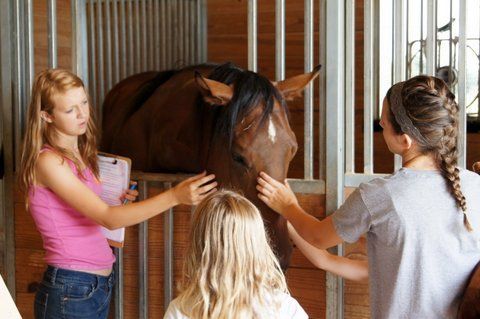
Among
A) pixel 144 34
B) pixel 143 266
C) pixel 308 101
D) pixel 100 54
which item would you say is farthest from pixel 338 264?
pixel 144 34

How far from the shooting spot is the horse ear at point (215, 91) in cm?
167

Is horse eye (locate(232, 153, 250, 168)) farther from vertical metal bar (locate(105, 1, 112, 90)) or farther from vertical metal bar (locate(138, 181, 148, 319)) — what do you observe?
vertical metal bar (locate(105, 1, 112, 90))

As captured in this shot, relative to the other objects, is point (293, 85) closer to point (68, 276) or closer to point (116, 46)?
point (68, 276)

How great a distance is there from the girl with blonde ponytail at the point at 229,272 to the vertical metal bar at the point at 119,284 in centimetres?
98

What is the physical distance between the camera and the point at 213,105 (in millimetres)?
1809

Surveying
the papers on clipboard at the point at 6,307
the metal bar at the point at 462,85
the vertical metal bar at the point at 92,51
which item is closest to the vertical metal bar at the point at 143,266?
the metal bar at the point at 462,85

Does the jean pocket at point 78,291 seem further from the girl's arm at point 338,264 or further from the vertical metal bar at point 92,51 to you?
the vertical metal bar at point 92,51

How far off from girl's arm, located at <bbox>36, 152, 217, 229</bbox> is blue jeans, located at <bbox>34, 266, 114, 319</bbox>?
0.58 feet

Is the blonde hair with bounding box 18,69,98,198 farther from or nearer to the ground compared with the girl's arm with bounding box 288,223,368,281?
farther from the ground

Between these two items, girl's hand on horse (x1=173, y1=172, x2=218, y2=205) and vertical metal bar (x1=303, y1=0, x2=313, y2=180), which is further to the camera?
vertical metal bar (x1=303, y1=0, x2=313, y2=180)

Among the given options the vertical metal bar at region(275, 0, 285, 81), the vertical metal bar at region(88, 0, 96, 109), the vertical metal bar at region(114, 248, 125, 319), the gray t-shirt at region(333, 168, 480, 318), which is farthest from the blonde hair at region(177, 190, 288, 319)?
the vertical metal bar at region(88, 0, 96, 109)

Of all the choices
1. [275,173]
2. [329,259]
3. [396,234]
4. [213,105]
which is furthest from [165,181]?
[396,234]

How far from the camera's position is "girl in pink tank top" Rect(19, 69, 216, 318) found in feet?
5.18

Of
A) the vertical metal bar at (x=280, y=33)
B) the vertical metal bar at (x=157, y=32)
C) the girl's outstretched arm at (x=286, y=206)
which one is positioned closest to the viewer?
the girl's outstretched arm at (x=286, y=206)
